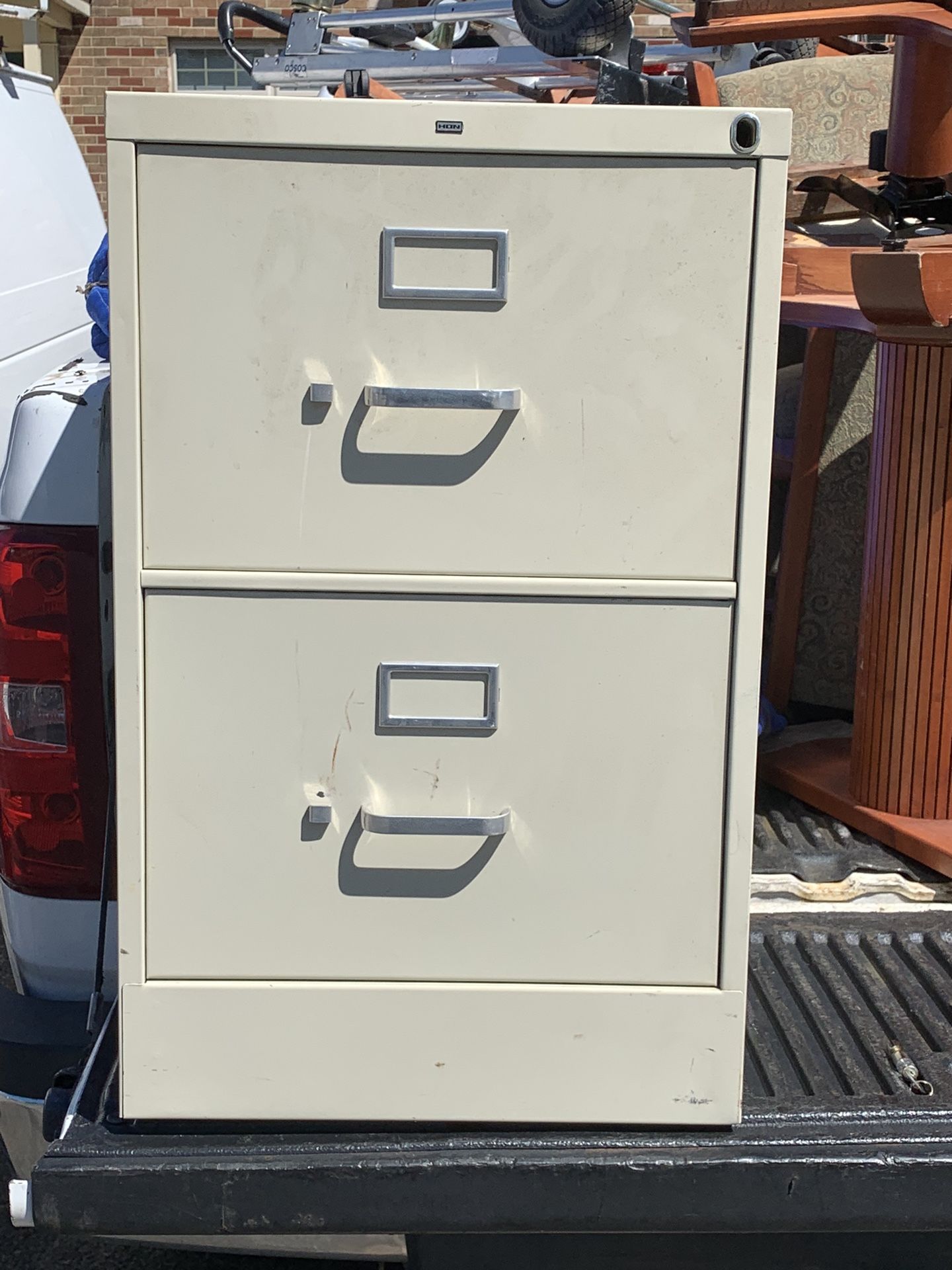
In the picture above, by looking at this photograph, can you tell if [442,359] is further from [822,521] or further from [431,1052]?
[822,521]

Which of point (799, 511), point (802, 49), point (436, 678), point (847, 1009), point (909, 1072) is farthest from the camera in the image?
point (802, 49)

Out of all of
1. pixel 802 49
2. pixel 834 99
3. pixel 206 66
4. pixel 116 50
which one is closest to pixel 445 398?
pixel 834 99

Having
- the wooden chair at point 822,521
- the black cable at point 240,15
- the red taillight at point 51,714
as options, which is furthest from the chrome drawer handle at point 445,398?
the black cable at point 240,15

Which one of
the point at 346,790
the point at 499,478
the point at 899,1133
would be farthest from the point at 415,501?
the point at 899,1133

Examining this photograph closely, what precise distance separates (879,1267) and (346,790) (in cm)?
76

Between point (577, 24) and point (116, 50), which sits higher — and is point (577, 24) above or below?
below

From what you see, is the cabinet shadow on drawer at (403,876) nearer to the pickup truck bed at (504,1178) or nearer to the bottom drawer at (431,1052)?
the bottom drawer at (431,1052)

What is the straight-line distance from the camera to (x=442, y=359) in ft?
3.98

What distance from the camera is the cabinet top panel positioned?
1166mm

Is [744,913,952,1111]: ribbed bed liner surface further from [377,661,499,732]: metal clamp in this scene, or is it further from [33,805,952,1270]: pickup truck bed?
[377,661,499,732]: metal clamp

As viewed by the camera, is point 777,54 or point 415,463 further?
point 777,54

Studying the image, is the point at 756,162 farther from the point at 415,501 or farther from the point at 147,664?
the point at 147,664

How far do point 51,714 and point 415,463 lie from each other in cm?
68

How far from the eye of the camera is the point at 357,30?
3.70 meters
